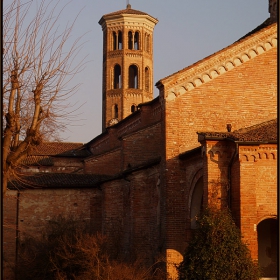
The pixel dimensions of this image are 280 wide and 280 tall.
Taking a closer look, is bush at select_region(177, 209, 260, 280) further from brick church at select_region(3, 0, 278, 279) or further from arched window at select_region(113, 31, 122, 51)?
arched window at select_region(113, 31, 122, 51)

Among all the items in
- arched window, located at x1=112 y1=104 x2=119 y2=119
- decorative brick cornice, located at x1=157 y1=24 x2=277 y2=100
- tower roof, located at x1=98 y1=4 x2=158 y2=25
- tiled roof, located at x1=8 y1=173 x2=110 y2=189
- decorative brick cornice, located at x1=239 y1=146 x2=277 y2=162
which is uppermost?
tower roof, located at x1=98 y1=4 x2=158 y2=25

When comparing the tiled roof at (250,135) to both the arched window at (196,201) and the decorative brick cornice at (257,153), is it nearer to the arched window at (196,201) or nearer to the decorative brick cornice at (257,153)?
the decorative brick cornice at (257,153)

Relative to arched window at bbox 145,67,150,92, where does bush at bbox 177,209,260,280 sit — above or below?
below

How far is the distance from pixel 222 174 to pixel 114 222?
9.91 m

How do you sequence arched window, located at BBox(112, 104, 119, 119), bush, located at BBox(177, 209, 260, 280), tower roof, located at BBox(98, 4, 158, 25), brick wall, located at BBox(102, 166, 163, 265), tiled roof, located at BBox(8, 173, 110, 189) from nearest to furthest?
bush, located at BBox(177, 209, 260, 280), brick wall, located at BBox(102, 166, 163, 265), tiled roof, located at BBox(8, 173, 110, 189), arched window, located at BBox(112, 104, 119, 119), tower roof, located at BBox(98, 4, 158, 25)

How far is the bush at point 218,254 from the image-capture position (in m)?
15.9

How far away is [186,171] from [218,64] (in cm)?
336

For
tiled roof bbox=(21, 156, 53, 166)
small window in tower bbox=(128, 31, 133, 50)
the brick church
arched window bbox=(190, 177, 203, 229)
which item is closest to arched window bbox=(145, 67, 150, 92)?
small window in tower bbox=(128, 31, 133, 50)

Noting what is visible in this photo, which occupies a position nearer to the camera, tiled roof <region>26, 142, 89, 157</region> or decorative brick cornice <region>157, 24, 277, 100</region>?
decorative brick cornice <region>157, 24, 277, 100</region>

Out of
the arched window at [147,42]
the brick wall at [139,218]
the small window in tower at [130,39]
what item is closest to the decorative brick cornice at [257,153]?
the brick wall at [139,218]

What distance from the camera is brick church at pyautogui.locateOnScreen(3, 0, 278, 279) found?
55.6 ft

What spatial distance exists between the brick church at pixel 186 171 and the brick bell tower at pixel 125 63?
1598 centimetres

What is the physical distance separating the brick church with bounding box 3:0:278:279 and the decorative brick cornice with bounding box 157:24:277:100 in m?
→ 0.03

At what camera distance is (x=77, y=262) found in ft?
60.7
